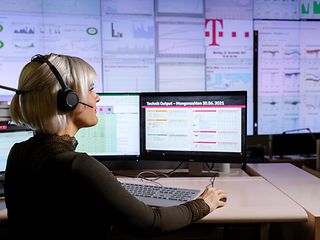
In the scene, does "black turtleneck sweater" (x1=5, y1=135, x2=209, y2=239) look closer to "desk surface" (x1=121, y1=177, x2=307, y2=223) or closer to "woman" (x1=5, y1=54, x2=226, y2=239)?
"woman" (x1=5, y1=54, x2=226, y2=239)

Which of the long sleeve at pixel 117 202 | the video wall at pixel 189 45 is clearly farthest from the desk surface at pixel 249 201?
the video wall at pixel 189 45

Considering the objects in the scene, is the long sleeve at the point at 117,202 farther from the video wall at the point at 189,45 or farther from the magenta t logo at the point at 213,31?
the magenta t logo at the point at 213,31

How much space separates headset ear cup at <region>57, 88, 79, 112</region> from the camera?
1.06m

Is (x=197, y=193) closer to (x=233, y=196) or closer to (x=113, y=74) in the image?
(x=233, y=196)

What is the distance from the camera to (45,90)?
1.08m

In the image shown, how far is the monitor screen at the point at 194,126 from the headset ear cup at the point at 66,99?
89cm

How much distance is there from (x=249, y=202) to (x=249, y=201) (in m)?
0.01

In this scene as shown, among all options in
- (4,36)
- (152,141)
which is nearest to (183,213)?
(152,141)

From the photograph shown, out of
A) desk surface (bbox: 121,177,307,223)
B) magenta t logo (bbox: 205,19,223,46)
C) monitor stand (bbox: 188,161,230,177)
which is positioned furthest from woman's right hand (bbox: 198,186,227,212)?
magenta t logo (bbox: 205,19,223,46)

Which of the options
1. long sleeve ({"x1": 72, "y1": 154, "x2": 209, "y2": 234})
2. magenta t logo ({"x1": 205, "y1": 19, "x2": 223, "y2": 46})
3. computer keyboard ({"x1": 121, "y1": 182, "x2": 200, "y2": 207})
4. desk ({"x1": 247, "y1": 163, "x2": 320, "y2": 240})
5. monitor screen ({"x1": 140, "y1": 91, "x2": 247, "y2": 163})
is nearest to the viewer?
long sleeve ({"x1": 72, "y1": 154, "x2": 209, "y2": 234})

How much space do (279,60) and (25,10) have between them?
1.87m

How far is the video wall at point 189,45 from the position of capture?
2.84 m

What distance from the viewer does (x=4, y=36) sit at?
9.18ft

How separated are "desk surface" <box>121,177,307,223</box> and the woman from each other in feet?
0.95
